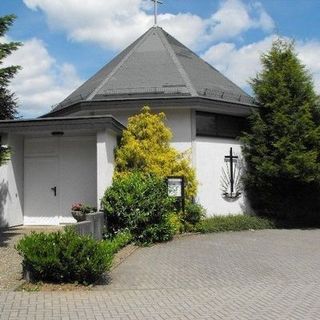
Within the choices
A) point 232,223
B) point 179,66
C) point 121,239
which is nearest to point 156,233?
point 121,239

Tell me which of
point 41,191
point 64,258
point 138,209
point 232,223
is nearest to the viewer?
point 64,258

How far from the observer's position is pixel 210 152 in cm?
1733

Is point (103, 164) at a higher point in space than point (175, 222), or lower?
higher

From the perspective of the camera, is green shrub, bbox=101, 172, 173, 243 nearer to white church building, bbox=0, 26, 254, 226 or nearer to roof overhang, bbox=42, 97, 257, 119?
white church building, bbox=0, 26, 254, 226

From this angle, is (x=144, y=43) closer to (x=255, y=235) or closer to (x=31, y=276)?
(x=255, y=235)

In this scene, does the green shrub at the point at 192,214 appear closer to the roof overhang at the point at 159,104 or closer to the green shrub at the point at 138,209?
the green shrub at the point at 138,209

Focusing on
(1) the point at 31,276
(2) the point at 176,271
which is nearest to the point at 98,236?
(2) the point at 176,271

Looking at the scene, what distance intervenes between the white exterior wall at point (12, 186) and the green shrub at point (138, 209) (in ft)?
11.5

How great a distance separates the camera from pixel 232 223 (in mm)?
16266

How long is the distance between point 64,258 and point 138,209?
4915mm

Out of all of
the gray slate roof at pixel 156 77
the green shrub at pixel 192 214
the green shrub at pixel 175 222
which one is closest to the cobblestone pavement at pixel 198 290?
the green shrub at pixel 175 222

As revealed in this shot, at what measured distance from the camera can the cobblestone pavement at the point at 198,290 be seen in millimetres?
6602

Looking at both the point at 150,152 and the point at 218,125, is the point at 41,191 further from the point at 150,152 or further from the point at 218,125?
the point at 218,125

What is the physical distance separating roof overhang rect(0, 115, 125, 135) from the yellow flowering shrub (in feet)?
2.56
